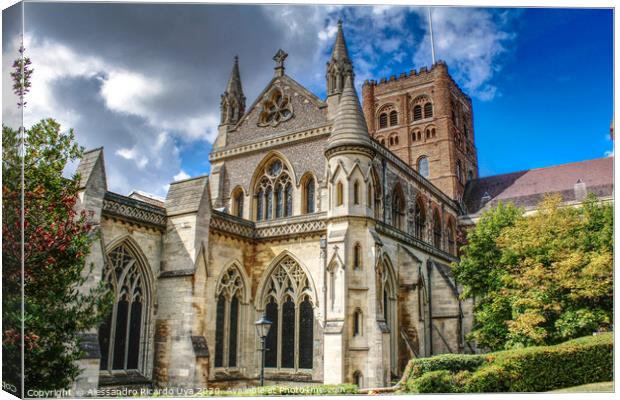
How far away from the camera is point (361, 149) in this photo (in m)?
19.6

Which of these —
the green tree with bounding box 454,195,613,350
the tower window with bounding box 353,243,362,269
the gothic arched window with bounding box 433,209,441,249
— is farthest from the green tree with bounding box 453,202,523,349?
the gothic arched window with bounding box 433,209,441,249

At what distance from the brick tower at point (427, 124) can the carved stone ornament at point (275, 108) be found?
1520cm

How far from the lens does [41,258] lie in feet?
32.4

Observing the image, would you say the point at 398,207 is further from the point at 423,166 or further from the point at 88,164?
the point at 423,166

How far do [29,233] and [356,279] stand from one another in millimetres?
10724

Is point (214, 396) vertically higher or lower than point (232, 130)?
lower

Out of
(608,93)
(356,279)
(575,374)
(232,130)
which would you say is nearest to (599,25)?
(608,93)

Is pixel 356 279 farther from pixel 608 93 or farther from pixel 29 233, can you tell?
pixel 29 233

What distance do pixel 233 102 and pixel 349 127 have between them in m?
8.92

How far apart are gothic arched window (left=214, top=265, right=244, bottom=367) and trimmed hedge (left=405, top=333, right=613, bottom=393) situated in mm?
7033

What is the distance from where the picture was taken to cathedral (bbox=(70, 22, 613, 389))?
656 inches

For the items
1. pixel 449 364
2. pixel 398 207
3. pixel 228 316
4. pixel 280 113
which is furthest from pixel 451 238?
pixel 449 364

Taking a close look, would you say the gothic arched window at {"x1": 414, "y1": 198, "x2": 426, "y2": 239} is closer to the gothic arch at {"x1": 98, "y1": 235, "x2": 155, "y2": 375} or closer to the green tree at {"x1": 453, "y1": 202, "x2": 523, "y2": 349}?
the green tree at {"x1": 453, "y1": 202, "x2": 523, "y2": 349}

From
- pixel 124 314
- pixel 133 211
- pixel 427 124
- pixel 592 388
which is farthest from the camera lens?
pixel 427 124
